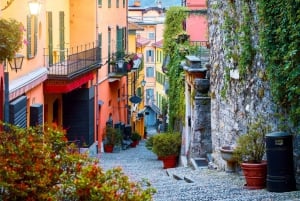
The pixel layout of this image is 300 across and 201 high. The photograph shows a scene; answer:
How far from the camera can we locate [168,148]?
2328cm

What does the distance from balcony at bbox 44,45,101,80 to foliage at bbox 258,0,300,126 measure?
36.7ft

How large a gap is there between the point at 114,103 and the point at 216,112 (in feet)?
71.4

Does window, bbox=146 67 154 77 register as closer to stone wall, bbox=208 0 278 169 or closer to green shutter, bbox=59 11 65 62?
green shutter, bbox=59 11 65 62

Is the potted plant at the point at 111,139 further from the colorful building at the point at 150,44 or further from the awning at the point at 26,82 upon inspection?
the colorful building at the point at 150,44

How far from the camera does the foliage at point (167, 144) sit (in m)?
23.3

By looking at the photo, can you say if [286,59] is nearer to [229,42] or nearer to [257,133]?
[257,133]

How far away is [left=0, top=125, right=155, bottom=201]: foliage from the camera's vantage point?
671cm

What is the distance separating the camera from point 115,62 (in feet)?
119

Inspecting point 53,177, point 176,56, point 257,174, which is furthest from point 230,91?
point 53,177

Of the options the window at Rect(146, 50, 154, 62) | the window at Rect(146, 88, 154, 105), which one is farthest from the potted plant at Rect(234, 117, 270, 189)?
the window at Rect(146, 88, 154, 105)

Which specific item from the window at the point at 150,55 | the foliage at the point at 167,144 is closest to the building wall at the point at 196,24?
the foliage at the point at 167,144

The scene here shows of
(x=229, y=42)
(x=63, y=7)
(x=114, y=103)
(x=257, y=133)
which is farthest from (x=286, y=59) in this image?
(x=114, y=103)

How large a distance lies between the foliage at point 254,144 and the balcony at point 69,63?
1050 cm

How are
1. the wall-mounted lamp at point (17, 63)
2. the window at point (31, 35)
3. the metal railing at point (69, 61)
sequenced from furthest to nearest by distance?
the metal railing at point (69, 61), the window at point (31, 35), the wall-mounted lamp at point (17, 63)
